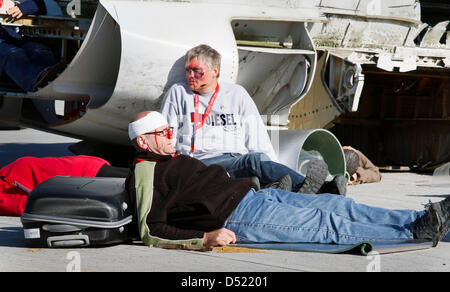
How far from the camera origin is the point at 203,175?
411 centimetres

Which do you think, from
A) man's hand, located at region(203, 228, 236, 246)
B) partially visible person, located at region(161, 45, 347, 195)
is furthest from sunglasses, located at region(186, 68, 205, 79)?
man's hand, located at region(203, 228, 236, 246)

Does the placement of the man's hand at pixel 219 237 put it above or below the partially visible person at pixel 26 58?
below

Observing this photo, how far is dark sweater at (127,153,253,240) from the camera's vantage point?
13.1ft

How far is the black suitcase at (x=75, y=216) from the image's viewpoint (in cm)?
403

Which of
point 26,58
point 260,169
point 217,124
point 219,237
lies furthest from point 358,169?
point 219,237

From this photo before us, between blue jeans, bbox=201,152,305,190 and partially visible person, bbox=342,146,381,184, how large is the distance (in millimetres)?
2249

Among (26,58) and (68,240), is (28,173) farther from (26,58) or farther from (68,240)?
(26,58)

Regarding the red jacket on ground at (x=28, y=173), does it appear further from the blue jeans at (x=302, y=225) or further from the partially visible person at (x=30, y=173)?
the blue jeans at (x=302, y=225)

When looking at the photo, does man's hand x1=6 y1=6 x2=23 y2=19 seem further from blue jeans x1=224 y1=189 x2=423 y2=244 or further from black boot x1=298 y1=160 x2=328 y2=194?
blue jeans x1=224 y1=189 x2=423 y2=244

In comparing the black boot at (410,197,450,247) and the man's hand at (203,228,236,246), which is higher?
the black boot at (410,197,450,247)

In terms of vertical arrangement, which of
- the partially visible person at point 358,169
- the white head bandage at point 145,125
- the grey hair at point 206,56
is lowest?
the partially visible person at point 358,169

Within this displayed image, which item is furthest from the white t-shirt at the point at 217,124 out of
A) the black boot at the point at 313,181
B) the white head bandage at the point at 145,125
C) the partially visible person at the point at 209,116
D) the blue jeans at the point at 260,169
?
the white head bandage at the point at 145,125

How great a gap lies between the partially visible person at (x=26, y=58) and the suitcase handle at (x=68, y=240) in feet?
8.90

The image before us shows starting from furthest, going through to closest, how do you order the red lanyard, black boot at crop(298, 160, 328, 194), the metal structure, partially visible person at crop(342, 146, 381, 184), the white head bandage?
partially visible person at crop(342, 146, 381, 184) → the metal structure → the red lanyard → black boot at crop(298, 160, 328, 194) → the white head bandage
